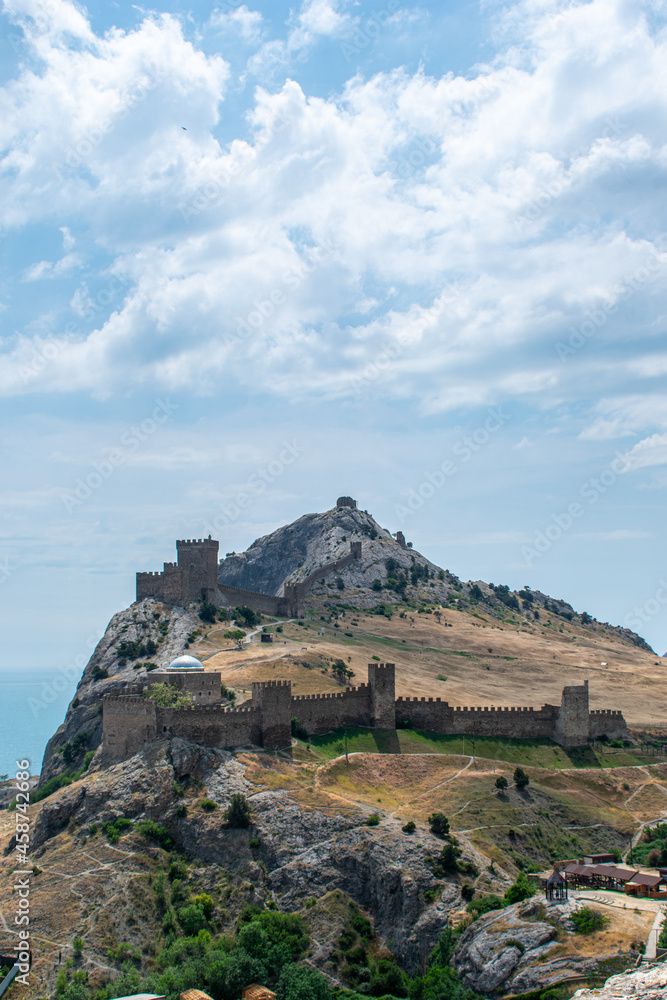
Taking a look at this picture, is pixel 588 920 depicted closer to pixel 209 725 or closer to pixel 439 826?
pixel 439 826

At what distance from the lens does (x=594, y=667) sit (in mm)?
126312

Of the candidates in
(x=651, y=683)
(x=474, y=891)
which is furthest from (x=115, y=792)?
(x=651, y=683)

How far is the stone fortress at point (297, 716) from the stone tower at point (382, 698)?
81mm

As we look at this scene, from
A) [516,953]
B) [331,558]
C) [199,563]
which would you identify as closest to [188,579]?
[199,563]

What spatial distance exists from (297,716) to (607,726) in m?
29.1

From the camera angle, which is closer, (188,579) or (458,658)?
(188,579)

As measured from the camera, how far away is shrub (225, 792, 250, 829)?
57875 mm

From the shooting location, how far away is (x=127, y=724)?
64.3 metres

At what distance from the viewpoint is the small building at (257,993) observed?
46719 mm

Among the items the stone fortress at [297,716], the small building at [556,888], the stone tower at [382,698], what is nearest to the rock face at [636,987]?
the small building at [556,888]

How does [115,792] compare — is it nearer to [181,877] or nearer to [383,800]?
[181,877]

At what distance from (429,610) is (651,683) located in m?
39.0

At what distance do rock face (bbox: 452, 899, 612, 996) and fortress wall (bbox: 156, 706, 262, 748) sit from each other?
22017 mm

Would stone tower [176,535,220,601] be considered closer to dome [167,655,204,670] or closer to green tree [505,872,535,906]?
dome [167,655,204,670]
